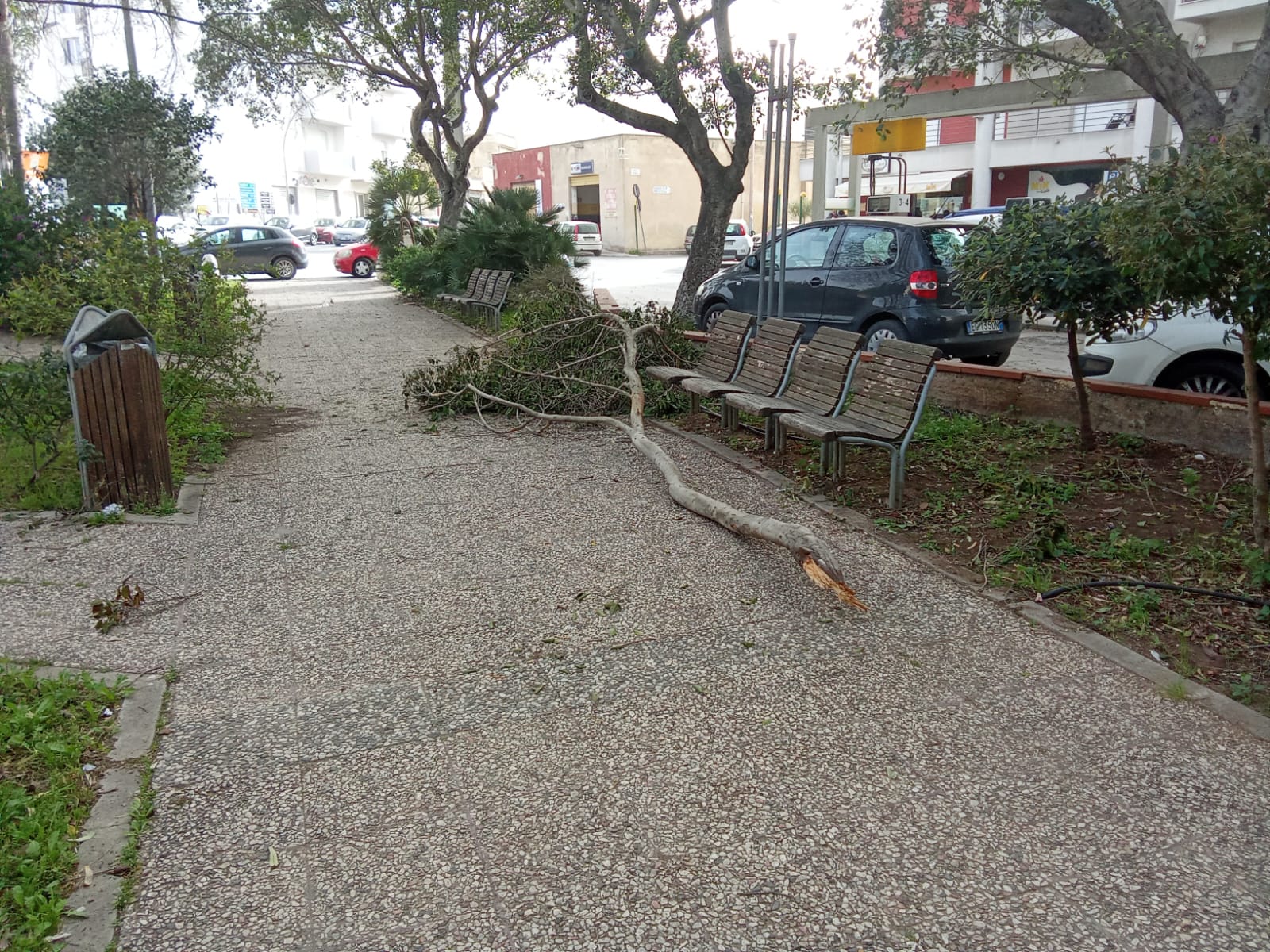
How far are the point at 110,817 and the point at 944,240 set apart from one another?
856 centimetres

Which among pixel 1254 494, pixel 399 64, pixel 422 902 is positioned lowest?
pixel 422 902

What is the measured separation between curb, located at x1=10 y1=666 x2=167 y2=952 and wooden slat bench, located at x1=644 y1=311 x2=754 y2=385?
521cm

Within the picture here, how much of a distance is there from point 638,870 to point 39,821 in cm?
175

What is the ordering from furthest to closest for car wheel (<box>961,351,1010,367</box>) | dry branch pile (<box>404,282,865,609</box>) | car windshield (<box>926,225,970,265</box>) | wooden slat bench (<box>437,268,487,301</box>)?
wooden slat bench (<box>437,268,487,301</box>)
car wheel (<box>961,351,1010,367</box>)
car windshield (<box>926,225,970,265</box>)
dry branch pile (<box>404,282,865,609</box>)

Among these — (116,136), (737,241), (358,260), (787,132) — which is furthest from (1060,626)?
(737,241)

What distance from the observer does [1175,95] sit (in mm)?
8047

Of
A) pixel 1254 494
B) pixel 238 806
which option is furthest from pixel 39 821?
pixel 1254 494

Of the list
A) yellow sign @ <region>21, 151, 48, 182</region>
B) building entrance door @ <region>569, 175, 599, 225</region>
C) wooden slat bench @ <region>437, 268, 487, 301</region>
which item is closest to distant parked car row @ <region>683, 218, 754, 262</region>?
wooden slat bench @ <region>437, 268, 487, 301</region>

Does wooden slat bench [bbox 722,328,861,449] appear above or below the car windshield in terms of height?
below

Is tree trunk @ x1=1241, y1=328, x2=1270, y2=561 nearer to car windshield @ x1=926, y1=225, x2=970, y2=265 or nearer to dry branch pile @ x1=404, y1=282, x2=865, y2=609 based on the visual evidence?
dry branch pile @ x1=404, y1=282, x2=865, y2=609

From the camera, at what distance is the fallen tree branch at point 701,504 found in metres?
4.68

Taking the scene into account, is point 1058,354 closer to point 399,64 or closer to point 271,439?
point 271,439

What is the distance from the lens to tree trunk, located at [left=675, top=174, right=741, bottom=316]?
526 inches

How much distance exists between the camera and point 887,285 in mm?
9648
